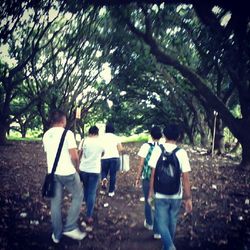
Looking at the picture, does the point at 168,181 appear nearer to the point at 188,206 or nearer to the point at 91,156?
the point at 188,206

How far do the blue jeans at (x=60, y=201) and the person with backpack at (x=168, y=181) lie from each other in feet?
5.14

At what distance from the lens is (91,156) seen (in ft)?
23.2

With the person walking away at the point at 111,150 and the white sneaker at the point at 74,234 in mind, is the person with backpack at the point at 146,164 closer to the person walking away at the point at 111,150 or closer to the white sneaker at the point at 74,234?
the white sneaker at the point at 74,234

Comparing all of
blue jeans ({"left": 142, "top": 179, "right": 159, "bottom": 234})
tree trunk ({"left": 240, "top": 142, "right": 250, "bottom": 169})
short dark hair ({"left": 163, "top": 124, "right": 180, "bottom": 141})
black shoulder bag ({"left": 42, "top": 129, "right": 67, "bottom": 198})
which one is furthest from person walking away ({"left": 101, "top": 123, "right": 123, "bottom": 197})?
tree trunk ({"left": 240, "top": 142, "right": 250, "bottom": 169})

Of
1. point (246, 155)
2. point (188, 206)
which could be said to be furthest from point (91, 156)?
point (246, 155)

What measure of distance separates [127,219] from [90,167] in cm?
168

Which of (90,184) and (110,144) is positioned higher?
(110,144)

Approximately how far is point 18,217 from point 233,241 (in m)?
4.53

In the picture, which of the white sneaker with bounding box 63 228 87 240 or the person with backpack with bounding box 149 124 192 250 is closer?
the person with backpack with bounding box 149 124 192 250

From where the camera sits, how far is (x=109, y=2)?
1177 centimetres

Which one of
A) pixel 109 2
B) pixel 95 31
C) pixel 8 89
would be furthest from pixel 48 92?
pixel 109 2

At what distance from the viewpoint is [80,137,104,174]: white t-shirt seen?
6965mm

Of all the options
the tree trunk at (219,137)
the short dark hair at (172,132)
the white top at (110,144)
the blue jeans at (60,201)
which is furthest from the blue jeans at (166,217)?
→ the tree trunk at (219,137)

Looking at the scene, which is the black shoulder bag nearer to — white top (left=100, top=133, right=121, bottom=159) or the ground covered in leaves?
the ground covered in leaves
